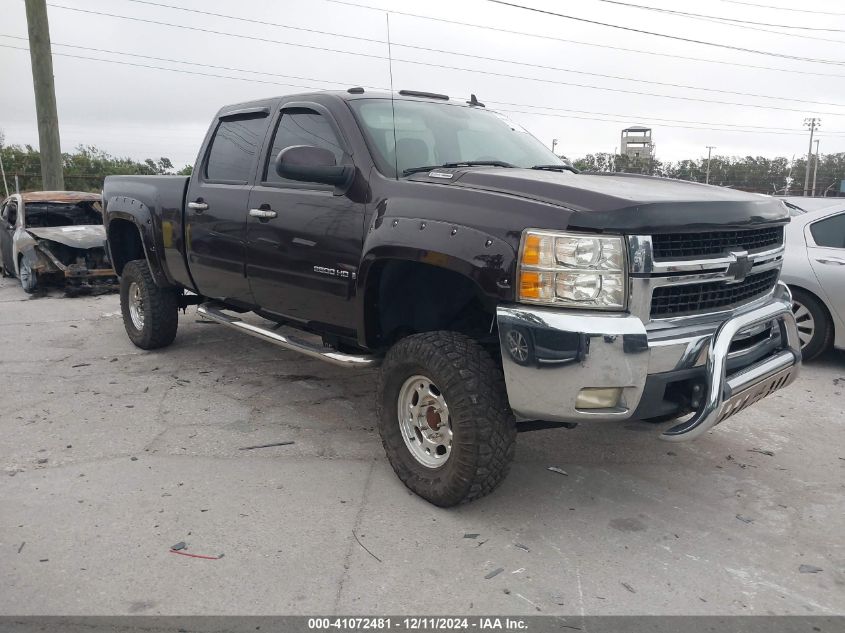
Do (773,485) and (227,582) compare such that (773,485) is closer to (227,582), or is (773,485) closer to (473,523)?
(473,523)

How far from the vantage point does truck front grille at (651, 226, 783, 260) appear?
9.94 feet

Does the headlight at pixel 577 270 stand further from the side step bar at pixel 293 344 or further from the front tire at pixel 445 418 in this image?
the side step bar at pixel 293 344

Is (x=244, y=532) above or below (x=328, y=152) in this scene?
below

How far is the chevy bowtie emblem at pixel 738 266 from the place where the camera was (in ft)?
10.8

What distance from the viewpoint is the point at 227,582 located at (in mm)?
2838

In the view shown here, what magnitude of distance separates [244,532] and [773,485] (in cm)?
283

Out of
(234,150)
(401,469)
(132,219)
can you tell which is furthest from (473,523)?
(132,219)

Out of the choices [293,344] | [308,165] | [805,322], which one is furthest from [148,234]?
[805,322]

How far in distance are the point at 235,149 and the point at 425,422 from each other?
2.76 m

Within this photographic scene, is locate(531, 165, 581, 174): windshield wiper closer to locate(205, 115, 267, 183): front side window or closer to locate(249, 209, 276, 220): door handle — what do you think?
locate(249, 209, 276, 220): door handle

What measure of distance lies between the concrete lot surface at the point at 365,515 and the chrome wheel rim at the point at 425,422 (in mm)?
262

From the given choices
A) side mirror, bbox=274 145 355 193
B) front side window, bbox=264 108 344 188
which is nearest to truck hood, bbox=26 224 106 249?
front side window, bbox=264 108 344 188

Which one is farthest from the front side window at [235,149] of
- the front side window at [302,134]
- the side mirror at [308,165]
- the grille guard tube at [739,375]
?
the grille guard tube at [739,375]

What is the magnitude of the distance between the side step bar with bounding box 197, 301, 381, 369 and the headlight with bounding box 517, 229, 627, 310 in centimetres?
137
